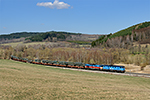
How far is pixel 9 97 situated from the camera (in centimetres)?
1966

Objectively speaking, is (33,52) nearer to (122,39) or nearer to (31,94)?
(122,39)

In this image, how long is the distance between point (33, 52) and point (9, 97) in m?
120

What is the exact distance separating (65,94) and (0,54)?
96304 mm

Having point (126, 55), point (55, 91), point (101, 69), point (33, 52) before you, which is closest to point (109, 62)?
point (126, 55)

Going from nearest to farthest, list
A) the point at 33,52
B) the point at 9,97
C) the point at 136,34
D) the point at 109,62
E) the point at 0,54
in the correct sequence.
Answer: the point at 9,97 < the point at 109,62 < the point at 0,54 < the point at 33,52 < the point at 136,34

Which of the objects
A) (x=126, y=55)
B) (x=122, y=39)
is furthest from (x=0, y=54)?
(x=122, y=39)

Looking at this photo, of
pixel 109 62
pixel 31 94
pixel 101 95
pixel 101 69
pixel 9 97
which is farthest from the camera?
pixel 109 62

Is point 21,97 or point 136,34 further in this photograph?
point 136,34

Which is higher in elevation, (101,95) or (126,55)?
(126,55)

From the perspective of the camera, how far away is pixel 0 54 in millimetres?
107062

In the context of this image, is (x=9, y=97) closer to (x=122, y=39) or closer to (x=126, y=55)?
(x=126, y=55)

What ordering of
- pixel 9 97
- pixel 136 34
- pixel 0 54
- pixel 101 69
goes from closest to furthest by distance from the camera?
pixel 9 97, pixel 101 69, pixel 0 54, pixel 136 34

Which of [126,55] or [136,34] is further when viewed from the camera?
[136,34]

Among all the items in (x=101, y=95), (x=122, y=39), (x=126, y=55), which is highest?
(x=122, y=39)
